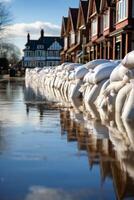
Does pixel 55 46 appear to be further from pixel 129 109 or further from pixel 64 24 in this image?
pixel 129 109

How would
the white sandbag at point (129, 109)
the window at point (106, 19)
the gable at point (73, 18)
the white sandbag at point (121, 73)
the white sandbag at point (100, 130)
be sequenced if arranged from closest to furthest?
the white sandbag at point (100, 130) < the white sandbag at point (129, 109) < the white sandbag at point (121, 73) < the window at point (106, 19) < the gable at point (73, 18)

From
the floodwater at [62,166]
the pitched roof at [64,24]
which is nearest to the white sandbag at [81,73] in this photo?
the floodwater at [62,166]

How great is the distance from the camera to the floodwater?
5598 millimetres

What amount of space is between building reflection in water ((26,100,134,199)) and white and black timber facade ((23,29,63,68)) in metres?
130

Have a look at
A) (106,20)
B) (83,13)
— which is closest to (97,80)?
(106,20)

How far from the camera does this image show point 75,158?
7531 millimetres

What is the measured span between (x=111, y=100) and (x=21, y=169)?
6662mm

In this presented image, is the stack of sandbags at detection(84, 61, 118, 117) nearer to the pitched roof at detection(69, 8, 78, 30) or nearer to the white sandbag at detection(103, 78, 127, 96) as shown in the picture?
the white sandbag at detection(103, 78, 127, 96)

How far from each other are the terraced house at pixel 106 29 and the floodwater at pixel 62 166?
2771 centimetres

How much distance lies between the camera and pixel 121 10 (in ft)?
133

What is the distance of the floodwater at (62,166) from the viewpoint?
5.60m

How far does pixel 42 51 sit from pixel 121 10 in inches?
4080

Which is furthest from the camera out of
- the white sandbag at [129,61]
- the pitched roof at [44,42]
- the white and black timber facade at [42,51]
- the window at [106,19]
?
the pitched roof at [44,42]

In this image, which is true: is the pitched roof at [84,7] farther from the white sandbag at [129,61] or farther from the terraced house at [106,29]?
the white sandbag at [129,61]
